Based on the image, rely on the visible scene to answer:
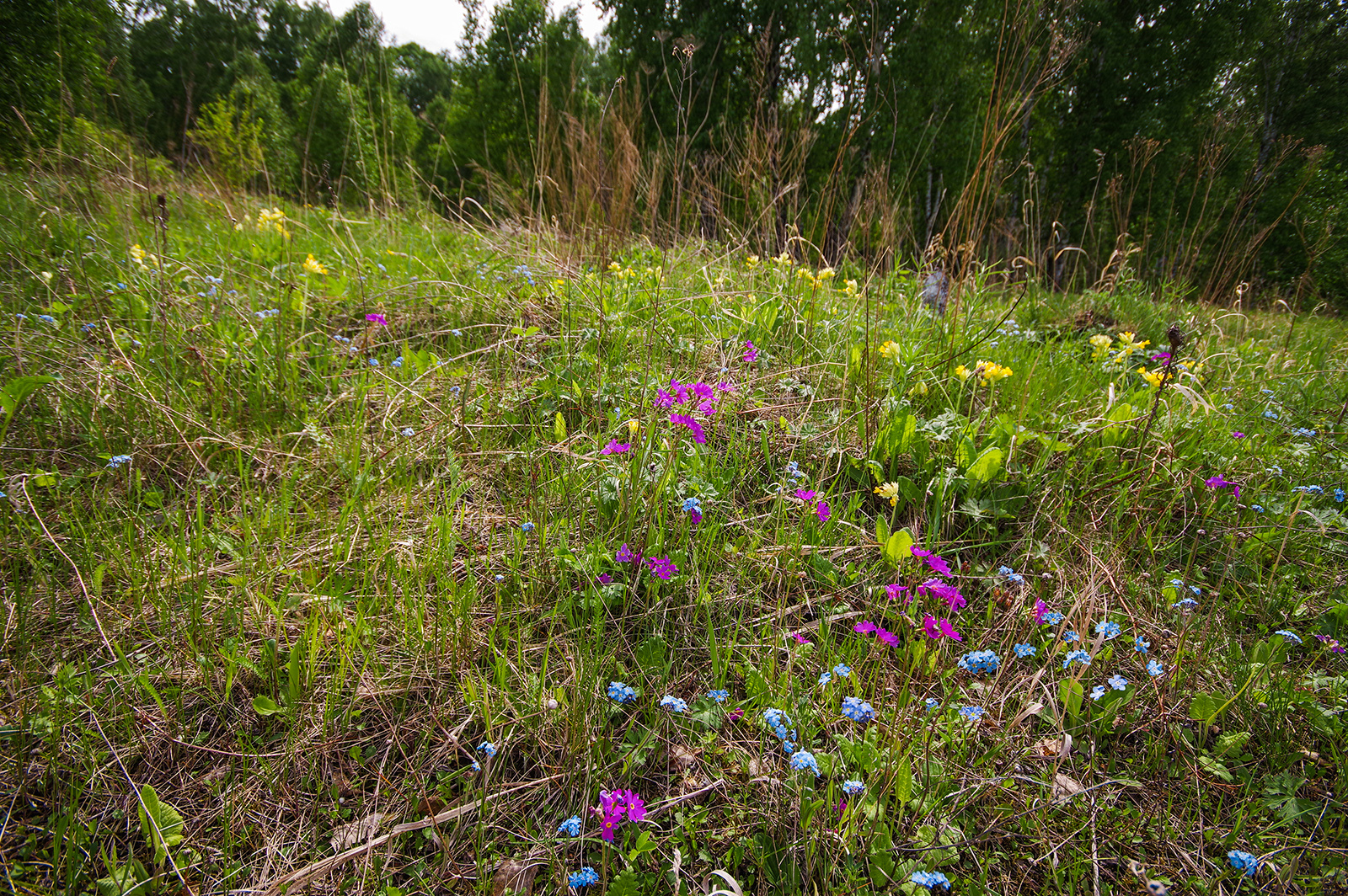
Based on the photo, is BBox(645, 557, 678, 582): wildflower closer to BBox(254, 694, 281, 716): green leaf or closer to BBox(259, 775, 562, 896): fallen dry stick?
BBox(259, 775, 562, 896): fallen dry stick

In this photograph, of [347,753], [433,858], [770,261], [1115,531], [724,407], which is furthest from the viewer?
[770,261]

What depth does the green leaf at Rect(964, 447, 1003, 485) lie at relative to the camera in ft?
5.56

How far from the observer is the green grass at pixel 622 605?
104 centimetres

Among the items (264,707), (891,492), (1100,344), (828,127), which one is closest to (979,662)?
(891,492)

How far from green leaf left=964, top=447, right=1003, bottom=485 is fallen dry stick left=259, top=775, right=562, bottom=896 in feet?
4.43

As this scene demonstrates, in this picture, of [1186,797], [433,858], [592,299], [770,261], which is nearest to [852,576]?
[1186,797]

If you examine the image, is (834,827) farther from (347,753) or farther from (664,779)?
(347,753)

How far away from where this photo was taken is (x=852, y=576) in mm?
1547

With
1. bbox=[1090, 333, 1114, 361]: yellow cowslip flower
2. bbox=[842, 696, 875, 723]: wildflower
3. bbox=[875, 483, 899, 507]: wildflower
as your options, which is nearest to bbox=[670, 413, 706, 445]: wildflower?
bbox=[875, 483, 899, 507]: wildflower

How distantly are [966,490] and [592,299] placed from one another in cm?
163

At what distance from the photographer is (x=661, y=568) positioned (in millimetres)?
1407

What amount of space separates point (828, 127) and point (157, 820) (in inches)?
286

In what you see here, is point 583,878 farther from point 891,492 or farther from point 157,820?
point 891,492

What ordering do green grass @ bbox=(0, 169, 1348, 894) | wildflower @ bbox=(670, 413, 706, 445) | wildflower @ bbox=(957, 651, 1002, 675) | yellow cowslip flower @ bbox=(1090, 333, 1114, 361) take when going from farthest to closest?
yellow cowslip flower @ bbox=(1090, 333, 1114, 361), wildflower @ bbox=(670, 413, 706, 445), wildflower @ bbox=(957, 651, 1002, 675), green grass @ bbox=(0, 169, 1348, 894)
